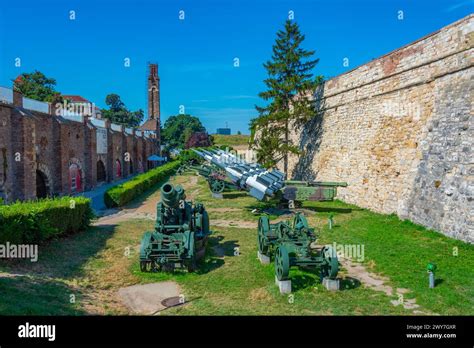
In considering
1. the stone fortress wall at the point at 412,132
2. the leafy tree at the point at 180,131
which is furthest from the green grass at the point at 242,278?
the leafy tree at the point at 180,131

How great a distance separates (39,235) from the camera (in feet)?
31.3

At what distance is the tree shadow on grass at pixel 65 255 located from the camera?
8.03m

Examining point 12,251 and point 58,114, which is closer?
point 12,251

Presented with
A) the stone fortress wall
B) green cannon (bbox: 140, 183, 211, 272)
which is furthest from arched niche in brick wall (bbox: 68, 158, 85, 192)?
the stone fortress wall

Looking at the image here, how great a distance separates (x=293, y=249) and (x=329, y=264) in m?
0.82

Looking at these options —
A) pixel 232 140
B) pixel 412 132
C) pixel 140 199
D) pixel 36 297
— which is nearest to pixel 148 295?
pixel 36 297

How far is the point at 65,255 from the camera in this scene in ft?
31.2

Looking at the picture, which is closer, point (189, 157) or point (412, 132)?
point (412, 132)

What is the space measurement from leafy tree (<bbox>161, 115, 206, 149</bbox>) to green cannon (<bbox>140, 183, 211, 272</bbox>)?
189 ft

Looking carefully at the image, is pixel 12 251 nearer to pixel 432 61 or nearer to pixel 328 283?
pixel 328 283

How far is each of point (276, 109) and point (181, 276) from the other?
1580 centimetres

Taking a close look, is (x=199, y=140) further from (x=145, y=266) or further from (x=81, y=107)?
(x=145, y=266)

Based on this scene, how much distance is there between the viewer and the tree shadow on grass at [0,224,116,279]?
316 inches
